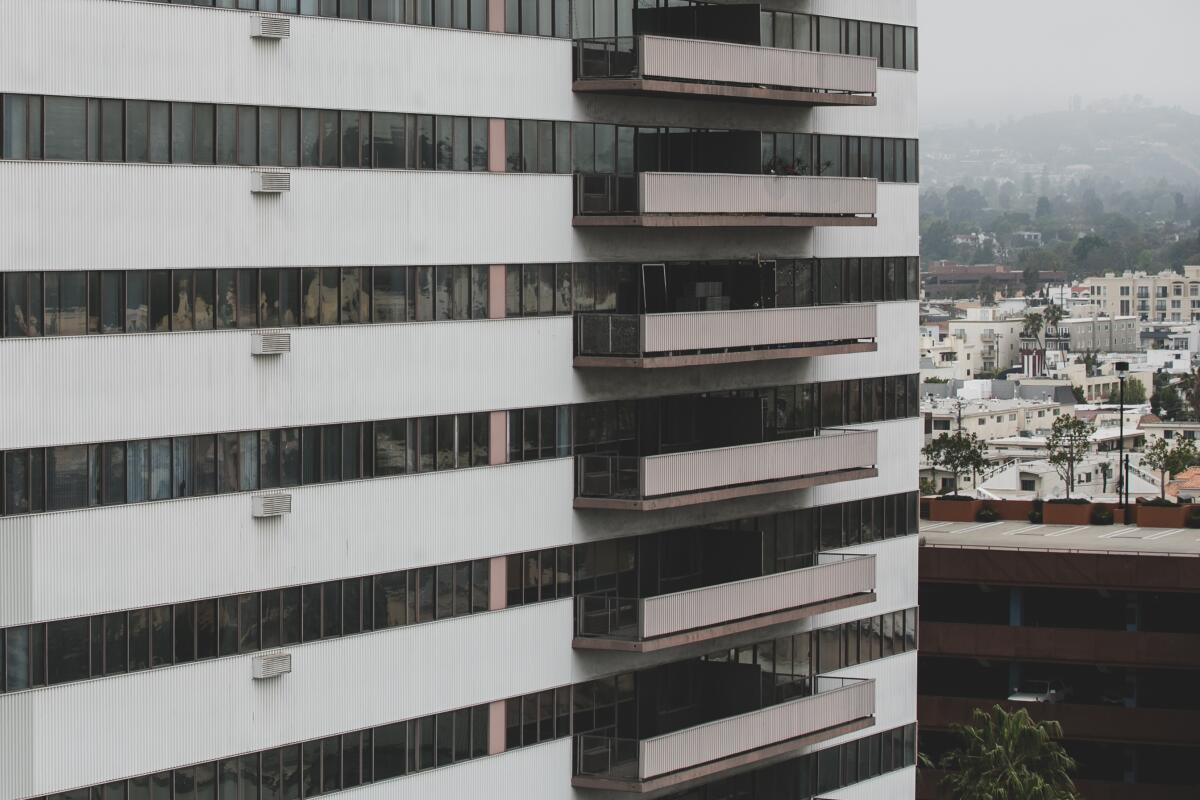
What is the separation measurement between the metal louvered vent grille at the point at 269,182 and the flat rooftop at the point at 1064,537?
49.8 m

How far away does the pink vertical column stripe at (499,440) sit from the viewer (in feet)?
152

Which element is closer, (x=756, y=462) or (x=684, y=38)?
(x=684, y=38)

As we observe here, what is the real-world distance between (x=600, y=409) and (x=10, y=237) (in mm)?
15827

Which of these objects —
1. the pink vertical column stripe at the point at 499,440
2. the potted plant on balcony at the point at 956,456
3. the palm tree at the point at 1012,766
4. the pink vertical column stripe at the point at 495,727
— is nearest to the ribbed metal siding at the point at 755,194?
the pink vertical column stripe at the point at 499,440

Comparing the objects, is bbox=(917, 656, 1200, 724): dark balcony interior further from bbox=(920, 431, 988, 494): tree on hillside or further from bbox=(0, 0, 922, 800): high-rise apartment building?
bbox=(920, 431, 988, 494): tree on hillside

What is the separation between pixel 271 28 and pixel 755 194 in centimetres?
1382

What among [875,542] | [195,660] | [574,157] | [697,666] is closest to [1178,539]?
[875,542]

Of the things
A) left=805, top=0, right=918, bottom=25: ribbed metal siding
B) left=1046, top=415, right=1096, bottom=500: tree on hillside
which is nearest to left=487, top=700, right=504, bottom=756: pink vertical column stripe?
left=805, top=0, right=918, bottom=25: ribbed metal siding

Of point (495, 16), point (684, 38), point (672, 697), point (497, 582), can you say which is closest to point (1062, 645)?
point (672, 697)

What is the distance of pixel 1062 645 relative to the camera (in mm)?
84062

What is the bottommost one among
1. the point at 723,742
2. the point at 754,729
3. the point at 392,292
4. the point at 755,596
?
the point at 723,742

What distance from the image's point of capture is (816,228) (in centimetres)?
5450

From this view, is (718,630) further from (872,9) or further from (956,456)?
(956,456)

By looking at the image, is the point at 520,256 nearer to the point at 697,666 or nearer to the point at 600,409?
the point at 600,409
